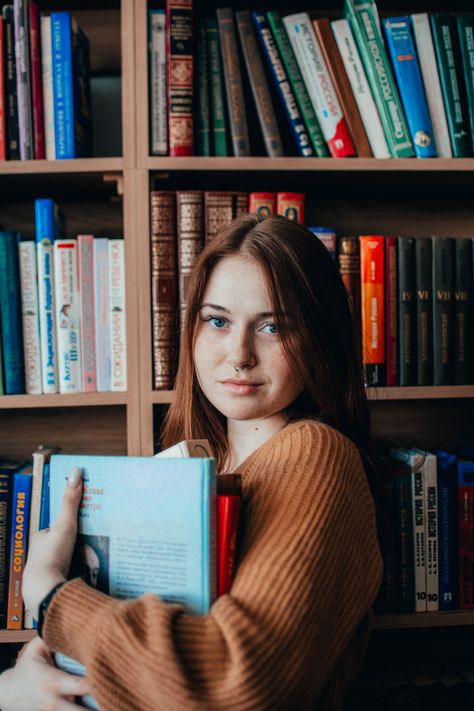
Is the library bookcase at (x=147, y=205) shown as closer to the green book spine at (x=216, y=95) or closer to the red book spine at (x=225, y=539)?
the green book spine at (x=216, y=95)

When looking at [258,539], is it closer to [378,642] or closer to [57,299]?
[57,299]

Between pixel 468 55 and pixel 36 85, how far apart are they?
2.83 ft

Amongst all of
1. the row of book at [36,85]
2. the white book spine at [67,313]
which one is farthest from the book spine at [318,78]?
the white book spine at [67,313]

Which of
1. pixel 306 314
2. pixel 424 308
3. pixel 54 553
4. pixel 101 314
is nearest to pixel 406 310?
pixel 424 308

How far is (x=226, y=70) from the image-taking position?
3.96ft

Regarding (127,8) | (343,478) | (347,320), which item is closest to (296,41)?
(127,8)

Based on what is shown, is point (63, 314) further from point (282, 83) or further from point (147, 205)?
point (282, 83)

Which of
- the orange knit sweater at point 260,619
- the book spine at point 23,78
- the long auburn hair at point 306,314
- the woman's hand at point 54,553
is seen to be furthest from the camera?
the book spine at point 23,78

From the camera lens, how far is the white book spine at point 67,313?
121 centimetres

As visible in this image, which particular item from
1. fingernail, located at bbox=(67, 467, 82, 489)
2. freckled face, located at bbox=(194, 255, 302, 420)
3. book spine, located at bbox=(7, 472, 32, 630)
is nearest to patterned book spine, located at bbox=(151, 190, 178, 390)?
freckled face, located at bbox=(194, 255, 302, 420)

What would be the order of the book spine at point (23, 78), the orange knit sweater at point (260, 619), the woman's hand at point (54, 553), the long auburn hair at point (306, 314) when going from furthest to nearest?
the book spine at point (23, 78), the long auburn hair at point (306, 314), the woman's hand at point (54, 553), the orange knit sweater at point (260, 619)

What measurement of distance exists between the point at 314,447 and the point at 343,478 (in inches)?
2.1

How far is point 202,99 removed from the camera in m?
1.21

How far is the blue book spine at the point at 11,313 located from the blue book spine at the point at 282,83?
1.95 ft
